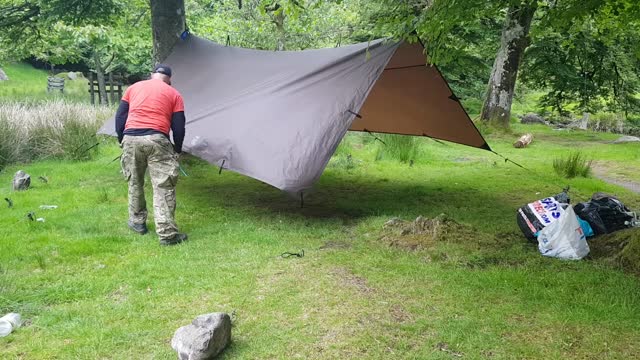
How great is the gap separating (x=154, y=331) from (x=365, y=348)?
3.71 feet

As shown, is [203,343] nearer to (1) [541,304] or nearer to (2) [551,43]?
(1) [541,304]

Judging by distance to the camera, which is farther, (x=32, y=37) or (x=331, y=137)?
(x=32, y=37)

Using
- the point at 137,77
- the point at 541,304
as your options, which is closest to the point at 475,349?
the point at 541,304

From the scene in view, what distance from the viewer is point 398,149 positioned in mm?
8836

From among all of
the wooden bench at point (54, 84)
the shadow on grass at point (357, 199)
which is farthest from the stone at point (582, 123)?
the wooden bench at point (54, 84)

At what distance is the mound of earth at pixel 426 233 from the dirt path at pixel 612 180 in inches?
132

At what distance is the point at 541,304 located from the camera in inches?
126

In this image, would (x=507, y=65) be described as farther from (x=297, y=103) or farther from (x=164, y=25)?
(x=297, y=103)

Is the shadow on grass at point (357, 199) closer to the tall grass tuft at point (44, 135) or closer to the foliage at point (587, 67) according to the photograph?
the tall grass tuft at point (44, 135)

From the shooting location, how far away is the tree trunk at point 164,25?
719cm

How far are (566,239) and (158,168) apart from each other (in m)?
3.28

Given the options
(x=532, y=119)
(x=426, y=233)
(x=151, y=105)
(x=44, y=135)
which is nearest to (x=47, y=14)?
(x=44, y=135)

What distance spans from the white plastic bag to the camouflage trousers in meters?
2.97

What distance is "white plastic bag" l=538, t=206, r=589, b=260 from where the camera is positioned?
401 cm
